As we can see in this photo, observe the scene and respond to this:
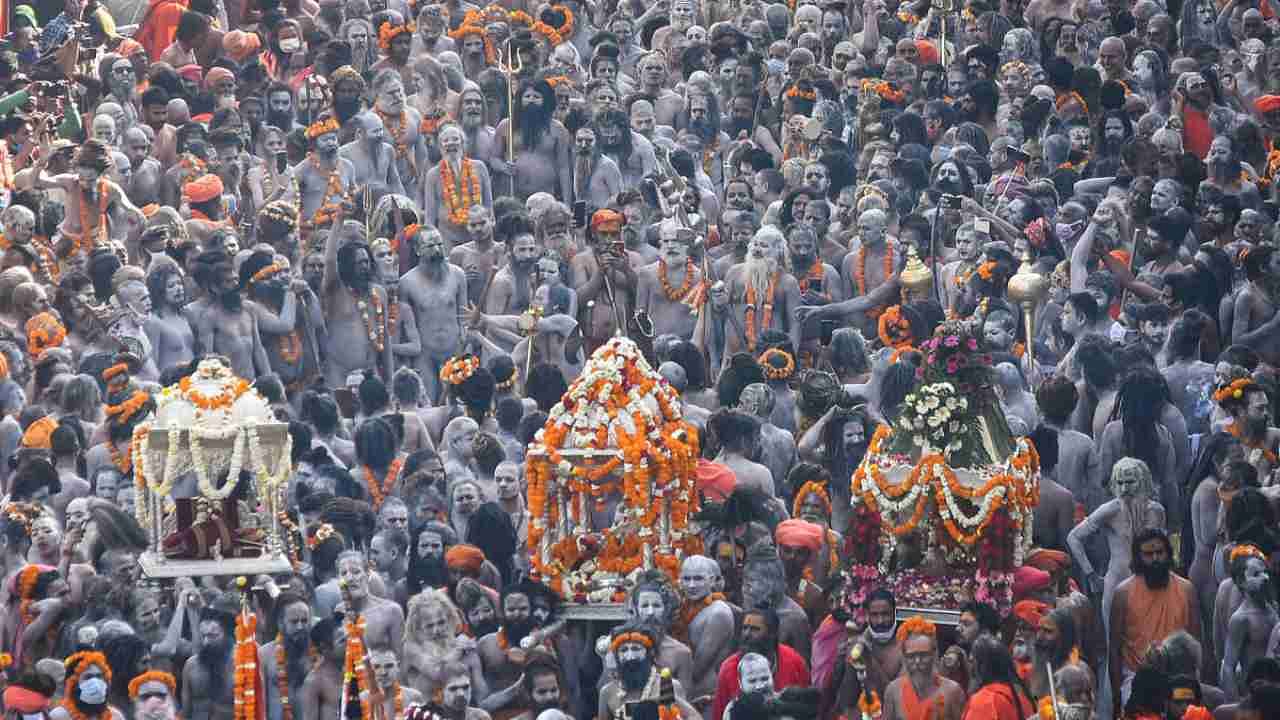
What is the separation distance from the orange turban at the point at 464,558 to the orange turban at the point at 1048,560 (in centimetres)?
366

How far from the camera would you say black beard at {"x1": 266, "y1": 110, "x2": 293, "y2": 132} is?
32875mm

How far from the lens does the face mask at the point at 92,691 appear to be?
22750mm

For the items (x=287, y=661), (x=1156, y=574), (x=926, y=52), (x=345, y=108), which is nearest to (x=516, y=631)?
(x=287, y=661)

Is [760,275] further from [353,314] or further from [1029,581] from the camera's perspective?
[1029,581]

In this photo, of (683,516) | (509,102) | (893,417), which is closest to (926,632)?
(683,516)

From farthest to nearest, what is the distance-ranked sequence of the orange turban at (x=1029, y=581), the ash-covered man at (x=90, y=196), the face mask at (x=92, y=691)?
the ash-covered man at (x=90, y=196) < the orange turban at (x=1029, y=581) < the face mask at (x=92, y=691)

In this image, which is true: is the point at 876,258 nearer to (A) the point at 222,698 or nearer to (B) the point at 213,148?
(B) the point at 213,148

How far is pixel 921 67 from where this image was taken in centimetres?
3491

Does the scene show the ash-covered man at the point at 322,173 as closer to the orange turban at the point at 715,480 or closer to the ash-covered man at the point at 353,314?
the ash-covered man at the point at 353,314

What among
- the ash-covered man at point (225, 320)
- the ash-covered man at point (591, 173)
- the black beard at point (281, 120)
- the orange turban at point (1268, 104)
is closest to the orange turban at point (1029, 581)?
the ash-covered man at point (225, 320)

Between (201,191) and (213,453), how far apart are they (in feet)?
19.9

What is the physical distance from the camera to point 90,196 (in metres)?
30.3

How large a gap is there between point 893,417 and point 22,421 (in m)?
6.33

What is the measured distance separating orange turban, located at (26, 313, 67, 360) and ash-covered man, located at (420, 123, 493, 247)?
493 centimetres
